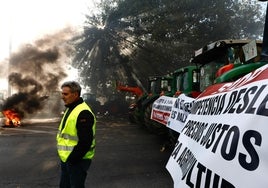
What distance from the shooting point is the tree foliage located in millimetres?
22984

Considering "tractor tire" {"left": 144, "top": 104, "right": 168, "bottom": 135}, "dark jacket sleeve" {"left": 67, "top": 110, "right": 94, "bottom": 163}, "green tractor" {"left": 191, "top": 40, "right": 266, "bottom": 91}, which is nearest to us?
"dark jacket sleeve" {"left": 67, "top": 110, "right": 94, "bottom": 163}

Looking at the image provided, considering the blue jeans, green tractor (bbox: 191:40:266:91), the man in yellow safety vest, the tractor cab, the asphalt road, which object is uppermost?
green tractor (bbox: 191:40:266:91)

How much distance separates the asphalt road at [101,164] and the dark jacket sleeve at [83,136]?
2543mm

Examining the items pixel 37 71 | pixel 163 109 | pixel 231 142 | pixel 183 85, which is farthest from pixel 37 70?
pixel 231 142

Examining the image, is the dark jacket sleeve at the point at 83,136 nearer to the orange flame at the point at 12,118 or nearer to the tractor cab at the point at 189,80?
the tractor cab at the point at 189,80

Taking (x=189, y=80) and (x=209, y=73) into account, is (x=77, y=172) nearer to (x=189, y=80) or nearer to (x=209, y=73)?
(x=209, y=73)

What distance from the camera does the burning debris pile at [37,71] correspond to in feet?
72.8

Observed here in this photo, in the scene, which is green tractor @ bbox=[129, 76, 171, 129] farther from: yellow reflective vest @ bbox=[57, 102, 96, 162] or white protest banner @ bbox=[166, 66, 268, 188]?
white protest banner @ bbox=[166, 66, 268, 188]

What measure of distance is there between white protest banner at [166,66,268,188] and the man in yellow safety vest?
1.74 meters

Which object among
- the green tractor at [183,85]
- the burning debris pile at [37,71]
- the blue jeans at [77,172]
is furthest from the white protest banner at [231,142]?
the burning debris pile at [37,71]

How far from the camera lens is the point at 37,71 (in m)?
23.5

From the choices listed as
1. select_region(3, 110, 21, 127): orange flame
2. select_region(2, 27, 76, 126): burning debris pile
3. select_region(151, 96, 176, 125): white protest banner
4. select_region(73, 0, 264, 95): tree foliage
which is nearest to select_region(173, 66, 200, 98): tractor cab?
Result: select_region(151, 96, 176, 125): white protest banner

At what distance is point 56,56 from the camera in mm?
24344

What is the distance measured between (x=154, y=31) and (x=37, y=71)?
8.22 meters
